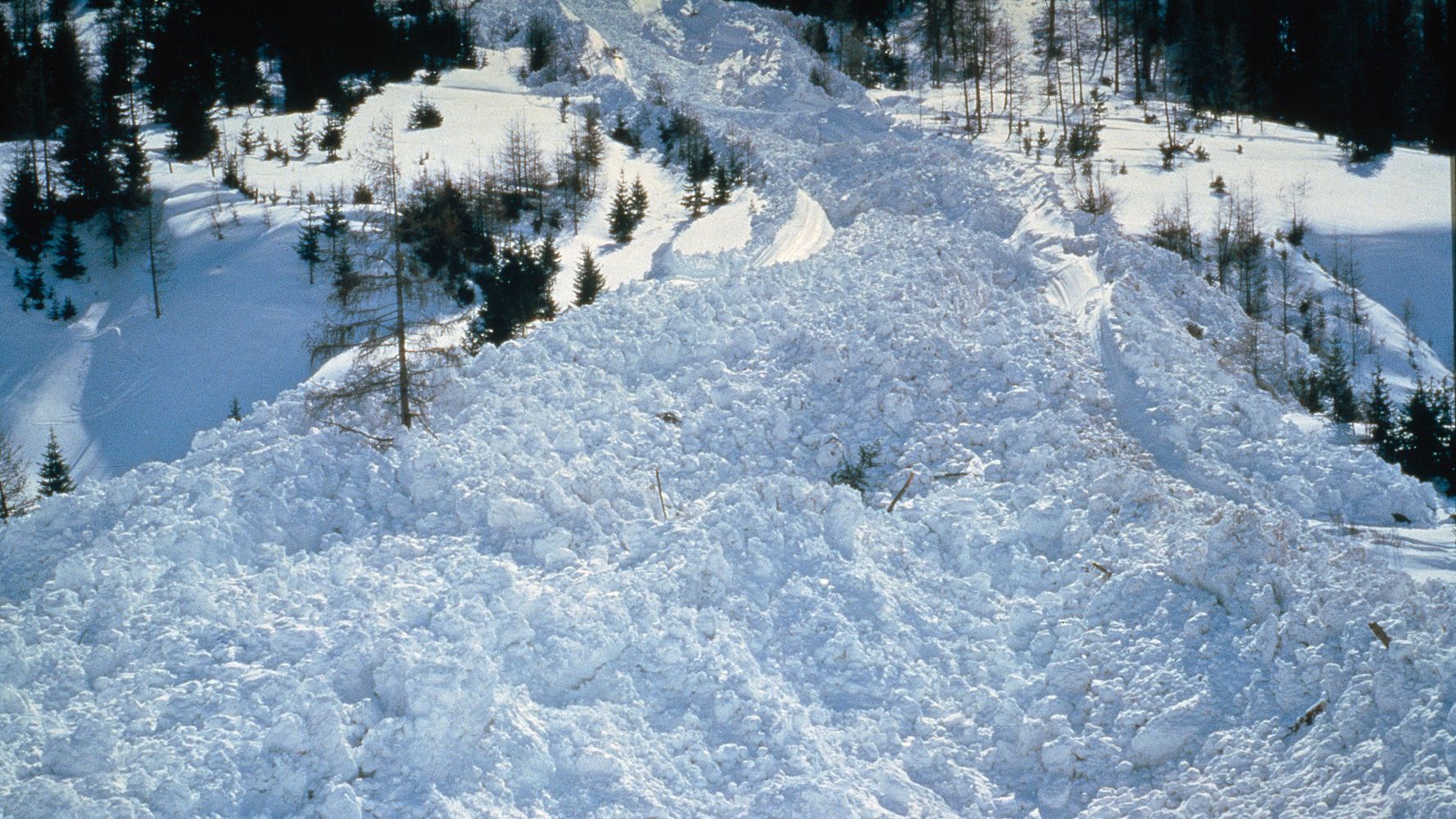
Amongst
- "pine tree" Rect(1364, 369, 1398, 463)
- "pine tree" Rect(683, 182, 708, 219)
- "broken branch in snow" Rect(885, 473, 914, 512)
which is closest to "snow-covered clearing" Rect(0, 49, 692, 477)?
"pine tree" Rect(683, 182, 708, 219)

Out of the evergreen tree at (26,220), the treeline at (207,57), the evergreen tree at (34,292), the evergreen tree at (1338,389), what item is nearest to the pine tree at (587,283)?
the evergreen tree at (1338,389)

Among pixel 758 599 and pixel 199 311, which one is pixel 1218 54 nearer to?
pixel 199 311

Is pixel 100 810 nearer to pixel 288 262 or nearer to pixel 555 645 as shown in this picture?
pixel 555 645

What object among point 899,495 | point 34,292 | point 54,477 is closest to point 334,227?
point 34,292

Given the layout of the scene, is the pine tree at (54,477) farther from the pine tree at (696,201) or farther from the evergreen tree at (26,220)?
the pine tree at (696,201)

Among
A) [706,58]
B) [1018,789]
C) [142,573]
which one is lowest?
[1018,789]

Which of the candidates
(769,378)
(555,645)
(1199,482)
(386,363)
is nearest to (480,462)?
(386,363)

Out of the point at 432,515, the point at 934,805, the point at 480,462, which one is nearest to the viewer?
the point at 934,805
